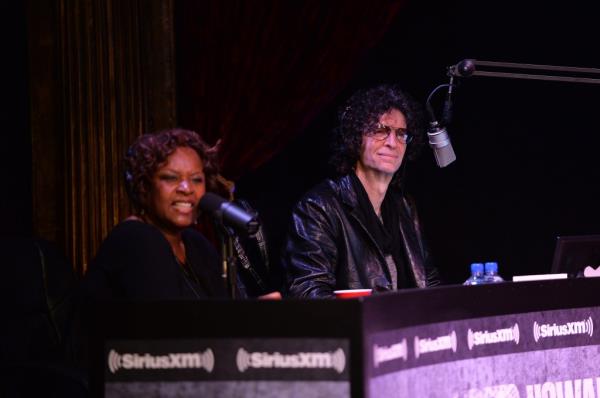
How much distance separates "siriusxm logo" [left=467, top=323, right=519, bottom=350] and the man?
1426 millimetres

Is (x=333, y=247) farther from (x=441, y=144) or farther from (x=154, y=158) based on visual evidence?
(x=154, y=158)

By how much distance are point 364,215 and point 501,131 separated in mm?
1211

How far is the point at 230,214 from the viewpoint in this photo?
7.39ft

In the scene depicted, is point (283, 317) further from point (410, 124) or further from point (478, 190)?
point (478, 190)

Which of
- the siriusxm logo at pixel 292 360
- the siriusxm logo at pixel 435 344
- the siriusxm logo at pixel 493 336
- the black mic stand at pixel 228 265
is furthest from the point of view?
the black mic stand at pixel 228 265

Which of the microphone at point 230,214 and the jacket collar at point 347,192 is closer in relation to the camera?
the microphone at point 230,214

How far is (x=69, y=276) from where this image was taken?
339 centimetres

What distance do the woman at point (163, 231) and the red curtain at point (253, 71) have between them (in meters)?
1.53

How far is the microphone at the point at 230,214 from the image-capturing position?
2.21m

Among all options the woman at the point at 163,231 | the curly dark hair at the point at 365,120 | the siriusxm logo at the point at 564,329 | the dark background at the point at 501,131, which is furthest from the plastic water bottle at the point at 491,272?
the woman at the point at 163,231

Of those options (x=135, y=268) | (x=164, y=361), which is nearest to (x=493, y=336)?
(x=164, y=361)

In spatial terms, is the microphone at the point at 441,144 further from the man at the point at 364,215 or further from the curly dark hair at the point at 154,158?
the curly dark hair at the point at 154,158

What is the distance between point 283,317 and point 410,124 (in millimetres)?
2564

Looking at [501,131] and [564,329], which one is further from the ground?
[501,131]
